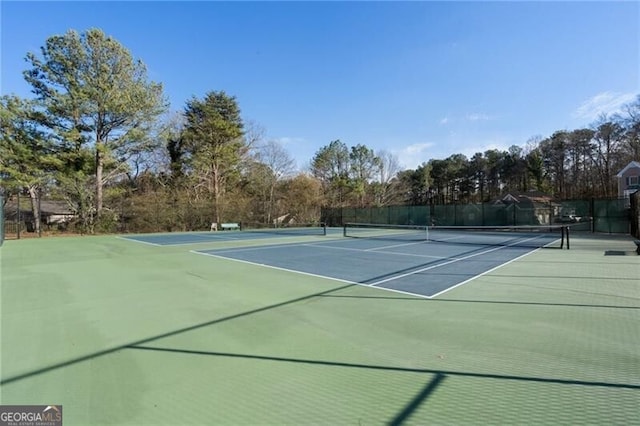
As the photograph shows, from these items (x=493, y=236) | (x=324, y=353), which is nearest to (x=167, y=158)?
(x=493, y=236)

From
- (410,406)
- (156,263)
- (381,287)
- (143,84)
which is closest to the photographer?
(410,406)

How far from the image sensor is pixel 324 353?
3.15 m

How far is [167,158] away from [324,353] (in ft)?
101

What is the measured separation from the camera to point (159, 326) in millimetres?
3918

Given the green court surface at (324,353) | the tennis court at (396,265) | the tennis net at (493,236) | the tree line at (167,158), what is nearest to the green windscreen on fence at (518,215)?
the tennis net at (493,236)

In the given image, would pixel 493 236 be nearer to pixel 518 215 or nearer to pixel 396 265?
pixel 518 215

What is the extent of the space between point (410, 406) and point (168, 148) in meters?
31.5

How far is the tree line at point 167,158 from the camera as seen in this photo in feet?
69.3

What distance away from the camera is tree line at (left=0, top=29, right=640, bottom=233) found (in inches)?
831

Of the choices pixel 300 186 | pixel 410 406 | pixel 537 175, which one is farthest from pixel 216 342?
pixel 537 175

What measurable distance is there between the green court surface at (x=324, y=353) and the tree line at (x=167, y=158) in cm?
1934

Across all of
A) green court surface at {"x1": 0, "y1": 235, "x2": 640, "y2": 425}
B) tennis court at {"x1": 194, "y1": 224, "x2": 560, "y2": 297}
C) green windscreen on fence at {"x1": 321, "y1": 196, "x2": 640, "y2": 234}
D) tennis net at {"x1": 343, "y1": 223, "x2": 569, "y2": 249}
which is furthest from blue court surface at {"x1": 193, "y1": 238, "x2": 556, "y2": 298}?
green windscreen on fence at {"x1": 321, "y1": 196, "x2": 640, "y2": 234}

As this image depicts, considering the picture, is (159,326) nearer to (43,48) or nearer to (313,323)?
(313,323)

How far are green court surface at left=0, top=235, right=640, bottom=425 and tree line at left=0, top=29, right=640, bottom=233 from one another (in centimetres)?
1934
